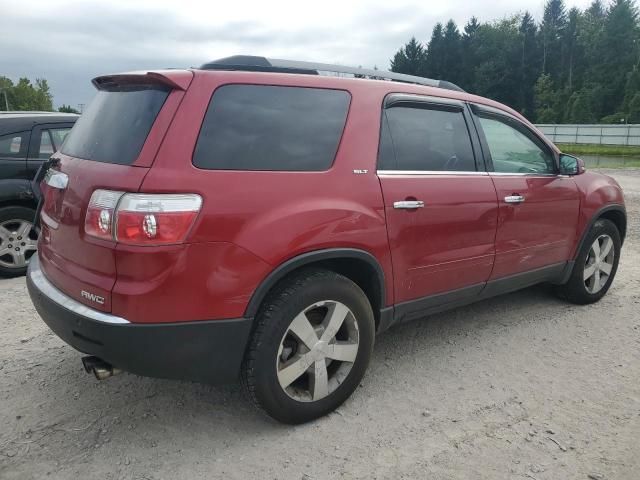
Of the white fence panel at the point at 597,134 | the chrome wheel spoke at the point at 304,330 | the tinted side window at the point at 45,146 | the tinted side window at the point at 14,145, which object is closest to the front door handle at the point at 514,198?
the chrome wheel spoke at the point at 304,330

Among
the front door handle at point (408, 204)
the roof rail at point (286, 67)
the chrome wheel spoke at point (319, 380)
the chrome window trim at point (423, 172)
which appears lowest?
the chrome wheel spoke at point (319, 380)

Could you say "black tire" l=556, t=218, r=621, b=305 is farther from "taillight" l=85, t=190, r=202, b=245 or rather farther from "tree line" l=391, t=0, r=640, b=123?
"tree line" l=391, t=0, r=640, b=123

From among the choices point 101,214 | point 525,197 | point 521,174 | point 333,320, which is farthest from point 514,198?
point 101,214

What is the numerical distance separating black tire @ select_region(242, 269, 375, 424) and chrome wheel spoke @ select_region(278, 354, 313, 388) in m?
0.04

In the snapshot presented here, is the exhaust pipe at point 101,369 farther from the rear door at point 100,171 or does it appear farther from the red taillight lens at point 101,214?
the red taillight lens at point 101,214

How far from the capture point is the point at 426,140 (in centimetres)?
331

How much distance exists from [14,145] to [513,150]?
4818 millimetres

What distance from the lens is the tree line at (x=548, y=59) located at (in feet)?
236

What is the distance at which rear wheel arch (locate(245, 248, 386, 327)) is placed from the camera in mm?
2508

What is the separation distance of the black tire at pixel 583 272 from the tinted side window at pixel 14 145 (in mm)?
5415

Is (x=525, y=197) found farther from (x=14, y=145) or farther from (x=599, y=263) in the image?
(x=14, y=145)

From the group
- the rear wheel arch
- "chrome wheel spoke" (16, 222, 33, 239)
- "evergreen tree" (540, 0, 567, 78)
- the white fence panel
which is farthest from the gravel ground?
"evergreen tree" (540, 0, 567, 78)

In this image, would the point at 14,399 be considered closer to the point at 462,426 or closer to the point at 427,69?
the point at 462,426

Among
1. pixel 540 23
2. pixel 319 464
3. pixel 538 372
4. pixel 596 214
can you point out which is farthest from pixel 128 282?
pixel 540 23
